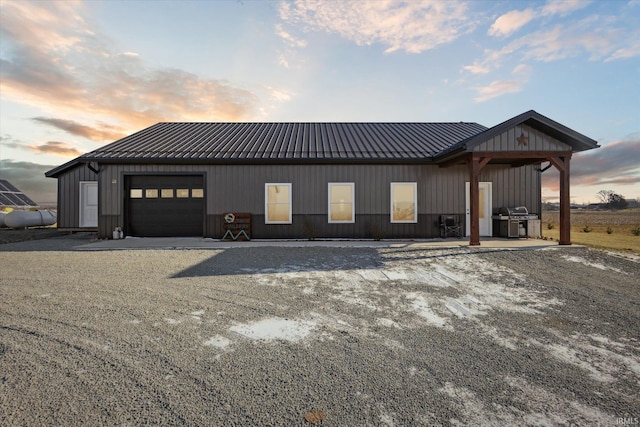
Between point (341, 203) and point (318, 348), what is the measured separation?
7935mm

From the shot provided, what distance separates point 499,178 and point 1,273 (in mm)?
14346

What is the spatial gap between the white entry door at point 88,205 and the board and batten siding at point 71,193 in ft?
0.57

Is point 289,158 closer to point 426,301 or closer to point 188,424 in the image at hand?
point 426,301

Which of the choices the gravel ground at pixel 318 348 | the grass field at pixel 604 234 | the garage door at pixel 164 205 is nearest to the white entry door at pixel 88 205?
the garage door at pixel 164 205

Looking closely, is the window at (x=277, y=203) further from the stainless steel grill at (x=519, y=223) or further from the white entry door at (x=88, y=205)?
the white entry door at (x=88, y=205)

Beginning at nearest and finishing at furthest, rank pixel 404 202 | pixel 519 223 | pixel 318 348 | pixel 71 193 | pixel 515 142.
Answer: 1. pixel 318 348
2. pixel 515 142
3. pixel 519 223
4. pixel 404 202
5. pixel 71 193

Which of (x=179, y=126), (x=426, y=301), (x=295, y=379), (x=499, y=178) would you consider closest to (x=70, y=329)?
(x=295, y=379)

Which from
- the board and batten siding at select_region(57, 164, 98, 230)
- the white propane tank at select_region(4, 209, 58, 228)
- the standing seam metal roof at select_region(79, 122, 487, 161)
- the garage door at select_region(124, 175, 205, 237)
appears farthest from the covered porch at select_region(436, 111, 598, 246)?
the white propane tank at select_region(4, 209, 58, 228)

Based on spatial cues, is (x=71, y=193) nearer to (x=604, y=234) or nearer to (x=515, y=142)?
(x=515, y=142)

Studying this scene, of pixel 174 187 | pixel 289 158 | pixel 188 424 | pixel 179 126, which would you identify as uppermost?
pixel 179 126

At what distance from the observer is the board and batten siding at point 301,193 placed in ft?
34.3

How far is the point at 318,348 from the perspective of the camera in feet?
9.46

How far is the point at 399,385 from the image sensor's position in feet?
7.61

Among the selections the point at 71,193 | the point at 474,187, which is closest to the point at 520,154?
the point at 474,187
